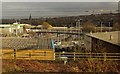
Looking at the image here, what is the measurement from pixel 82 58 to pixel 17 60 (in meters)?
3.26

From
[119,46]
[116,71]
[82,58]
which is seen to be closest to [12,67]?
[82,58]

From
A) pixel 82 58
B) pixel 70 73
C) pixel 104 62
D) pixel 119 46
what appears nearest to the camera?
pixel 70 73

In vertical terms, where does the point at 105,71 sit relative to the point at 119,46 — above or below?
below

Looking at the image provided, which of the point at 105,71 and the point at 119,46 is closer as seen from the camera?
the point at 105,71

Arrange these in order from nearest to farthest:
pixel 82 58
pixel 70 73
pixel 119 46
A: pixel 70 73
pixel 82 58
pixel 119 46

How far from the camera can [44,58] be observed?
522 inches

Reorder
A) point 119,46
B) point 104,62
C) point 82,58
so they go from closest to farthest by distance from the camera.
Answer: point 104,62 < point 82,58 < point 119,46

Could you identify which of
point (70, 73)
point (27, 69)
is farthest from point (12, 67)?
point (70, 73)

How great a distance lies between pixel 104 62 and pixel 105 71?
768 mm

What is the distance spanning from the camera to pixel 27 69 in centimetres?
1163

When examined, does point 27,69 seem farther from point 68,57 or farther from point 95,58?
point 95,58

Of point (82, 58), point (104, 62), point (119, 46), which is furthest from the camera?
point (119, 46)

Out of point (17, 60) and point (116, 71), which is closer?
point (116, 71)

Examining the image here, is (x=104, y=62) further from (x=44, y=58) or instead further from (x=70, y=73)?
(x=44, y=58)
